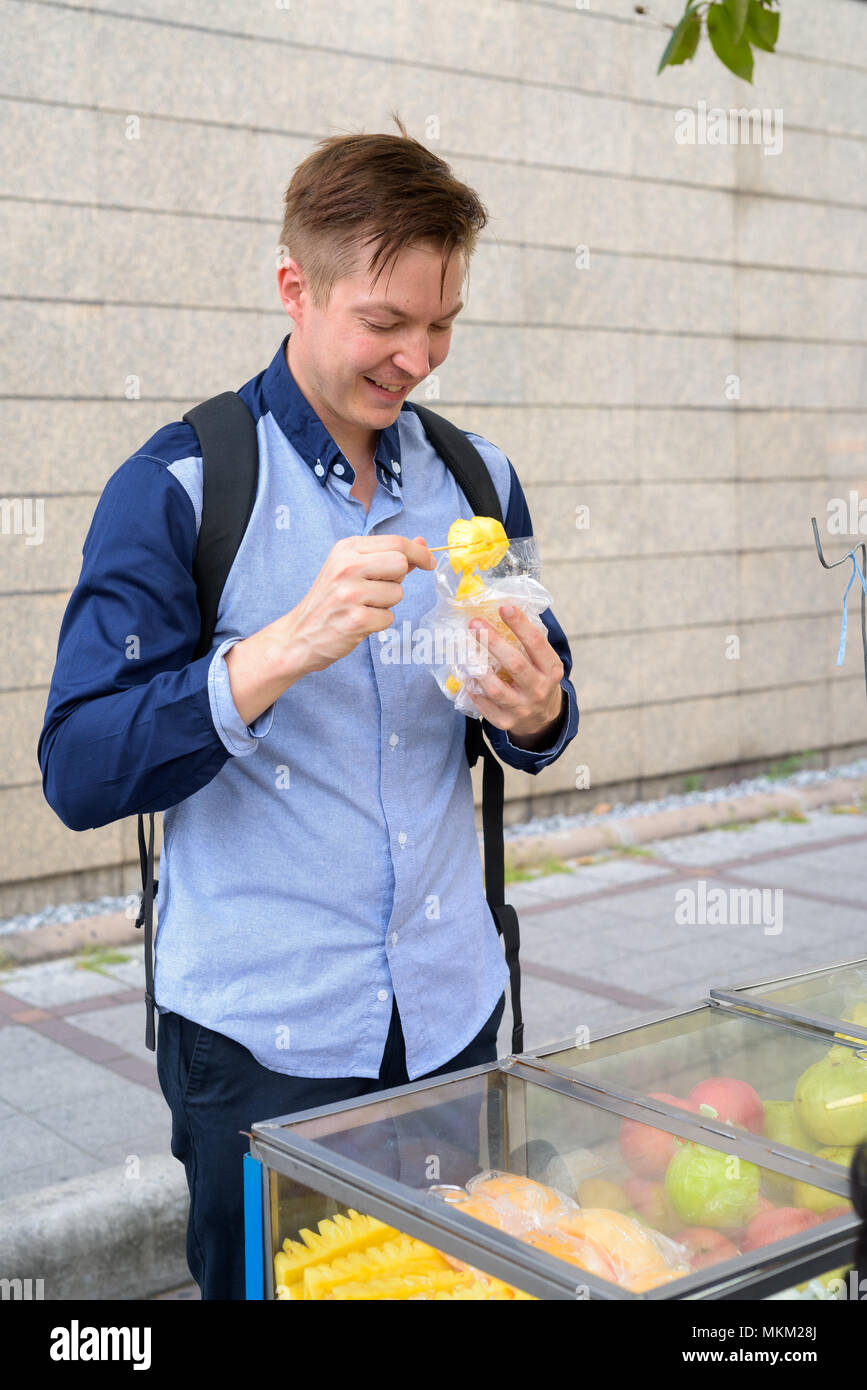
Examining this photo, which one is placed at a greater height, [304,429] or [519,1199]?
[304,429]

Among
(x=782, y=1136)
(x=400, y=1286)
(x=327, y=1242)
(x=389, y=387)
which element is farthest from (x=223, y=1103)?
(x=389, y=387)

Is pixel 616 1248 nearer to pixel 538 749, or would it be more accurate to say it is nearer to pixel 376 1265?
pixel 376 1265

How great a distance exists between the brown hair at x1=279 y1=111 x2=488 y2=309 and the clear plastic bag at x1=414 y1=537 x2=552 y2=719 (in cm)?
39

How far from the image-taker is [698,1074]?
1874mm

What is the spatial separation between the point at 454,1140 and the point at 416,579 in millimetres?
799

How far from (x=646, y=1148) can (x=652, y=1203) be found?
75mm

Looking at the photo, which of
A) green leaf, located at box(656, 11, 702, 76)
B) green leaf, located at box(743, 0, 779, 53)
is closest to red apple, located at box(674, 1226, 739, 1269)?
green leaf, located at box(743, 0, 779, 53)

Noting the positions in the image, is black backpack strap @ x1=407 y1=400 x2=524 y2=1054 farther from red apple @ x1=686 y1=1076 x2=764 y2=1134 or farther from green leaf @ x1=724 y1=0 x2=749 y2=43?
green leaf @ x1=724 y1=0 x2=749 y2=43

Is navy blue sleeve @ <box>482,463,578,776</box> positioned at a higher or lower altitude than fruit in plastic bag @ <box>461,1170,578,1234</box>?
higher

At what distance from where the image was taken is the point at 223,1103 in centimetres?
192

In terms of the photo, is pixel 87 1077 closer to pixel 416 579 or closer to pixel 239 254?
pixel 416 579

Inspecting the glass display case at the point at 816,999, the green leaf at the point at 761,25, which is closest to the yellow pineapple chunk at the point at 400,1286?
the glass display case at the point at 816,999

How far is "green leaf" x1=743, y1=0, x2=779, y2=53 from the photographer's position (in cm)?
280
